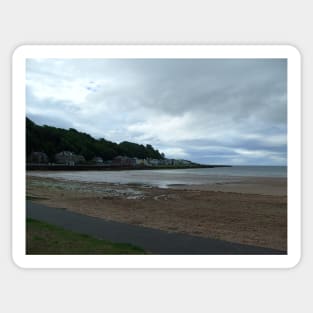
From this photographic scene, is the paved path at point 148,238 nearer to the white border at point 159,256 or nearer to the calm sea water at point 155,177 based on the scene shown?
the white border at point 159,256

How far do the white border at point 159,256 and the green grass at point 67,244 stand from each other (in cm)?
11

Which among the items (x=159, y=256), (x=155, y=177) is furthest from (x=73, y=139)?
(x=159, y=256)

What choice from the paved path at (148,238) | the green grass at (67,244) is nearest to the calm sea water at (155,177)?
the paved path at (148,238)

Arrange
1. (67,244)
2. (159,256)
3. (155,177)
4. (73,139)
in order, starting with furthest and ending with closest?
1. (155,177)
2. (73,139)
3. (67,244)
4. (159,256)

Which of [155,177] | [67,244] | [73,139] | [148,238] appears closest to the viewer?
[67,244]

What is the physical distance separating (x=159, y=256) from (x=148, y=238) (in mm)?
717

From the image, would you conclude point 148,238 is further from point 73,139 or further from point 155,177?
point 155,177

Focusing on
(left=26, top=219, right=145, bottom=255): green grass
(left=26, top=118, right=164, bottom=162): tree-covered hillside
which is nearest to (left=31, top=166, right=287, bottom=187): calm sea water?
(left=26, top=118, right=164, bottom=162): tree-covered hillside

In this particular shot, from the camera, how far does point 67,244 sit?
3.19 metres

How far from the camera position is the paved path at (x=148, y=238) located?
3.23 meters
